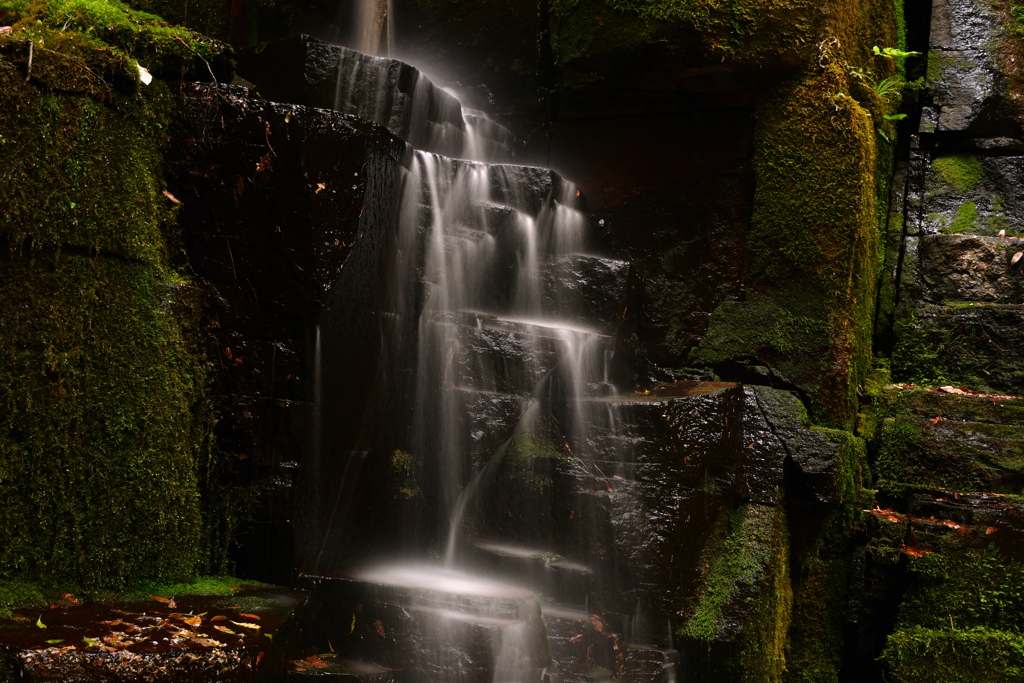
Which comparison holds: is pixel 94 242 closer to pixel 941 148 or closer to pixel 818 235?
pixel 818 235

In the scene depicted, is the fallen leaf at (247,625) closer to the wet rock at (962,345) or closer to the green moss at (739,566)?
the green moss at (739,566)

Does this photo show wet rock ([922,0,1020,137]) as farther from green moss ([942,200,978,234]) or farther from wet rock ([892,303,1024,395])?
wet rock ([892,303,1024,395])

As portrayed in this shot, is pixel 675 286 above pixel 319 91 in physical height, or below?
below

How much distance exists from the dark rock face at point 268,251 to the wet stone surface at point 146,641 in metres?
0.86

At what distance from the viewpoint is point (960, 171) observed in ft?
21.9

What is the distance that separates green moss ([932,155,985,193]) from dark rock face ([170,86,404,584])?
5.73m

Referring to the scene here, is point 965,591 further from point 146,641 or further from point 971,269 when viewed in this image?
point 146,641

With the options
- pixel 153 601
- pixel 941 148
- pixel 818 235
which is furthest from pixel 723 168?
pixel 153 601

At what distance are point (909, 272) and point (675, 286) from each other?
2454 mm

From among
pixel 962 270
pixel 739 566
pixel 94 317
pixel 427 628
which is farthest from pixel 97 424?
pixel 962 270

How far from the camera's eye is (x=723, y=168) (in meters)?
5.59

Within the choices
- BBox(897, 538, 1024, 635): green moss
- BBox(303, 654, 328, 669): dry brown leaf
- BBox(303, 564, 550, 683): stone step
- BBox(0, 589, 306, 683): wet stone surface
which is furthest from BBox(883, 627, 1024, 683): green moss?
BBox(0, 589, 306, 683): wet stone surface

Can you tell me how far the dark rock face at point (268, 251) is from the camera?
3.91 metres

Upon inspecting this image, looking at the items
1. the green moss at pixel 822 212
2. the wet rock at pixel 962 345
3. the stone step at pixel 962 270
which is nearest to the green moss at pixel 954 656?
the green moss at pixel 822 212
